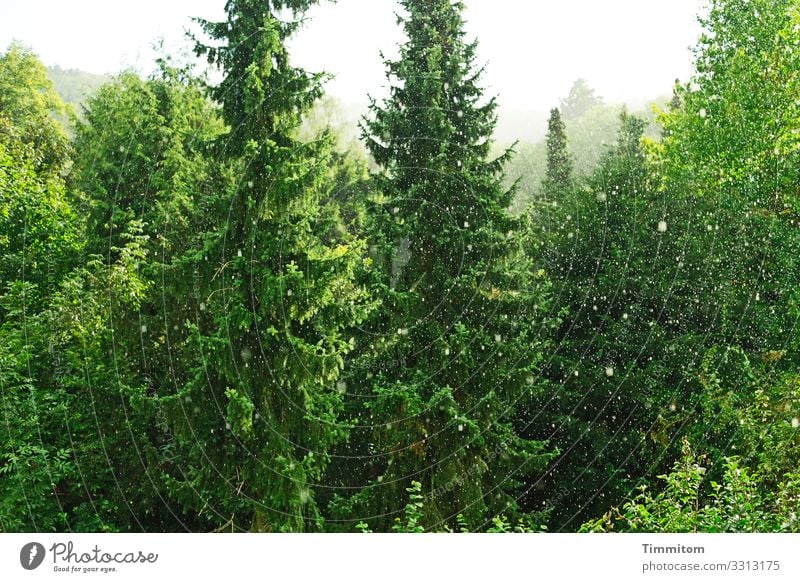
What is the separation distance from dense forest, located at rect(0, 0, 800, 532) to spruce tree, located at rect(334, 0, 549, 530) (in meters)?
0.05

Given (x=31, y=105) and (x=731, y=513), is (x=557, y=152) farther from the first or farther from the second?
(x=31, y=105)

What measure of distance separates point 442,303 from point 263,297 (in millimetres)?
3744

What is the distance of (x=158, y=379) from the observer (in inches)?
579

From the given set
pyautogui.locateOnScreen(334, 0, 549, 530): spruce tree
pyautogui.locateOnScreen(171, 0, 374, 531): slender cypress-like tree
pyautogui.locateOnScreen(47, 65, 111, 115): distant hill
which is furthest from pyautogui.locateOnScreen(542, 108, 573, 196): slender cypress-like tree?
pyautogui.locateOnScreen(47, 65, 111, 115): distant hill

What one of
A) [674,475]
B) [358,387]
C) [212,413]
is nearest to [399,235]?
[358,387]

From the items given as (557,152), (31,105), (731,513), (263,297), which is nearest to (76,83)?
Answer: (31,105)

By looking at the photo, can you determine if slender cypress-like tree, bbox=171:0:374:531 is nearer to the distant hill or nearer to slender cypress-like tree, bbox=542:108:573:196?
slender cypress-like tree, bbox=542:108:573:196

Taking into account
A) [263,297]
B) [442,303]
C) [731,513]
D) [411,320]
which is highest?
[263,297]

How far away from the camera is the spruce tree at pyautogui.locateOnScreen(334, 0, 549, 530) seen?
12.0 m

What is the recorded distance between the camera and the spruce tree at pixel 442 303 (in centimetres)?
1198

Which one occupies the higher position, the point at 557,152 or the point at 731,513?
the point at 557,152

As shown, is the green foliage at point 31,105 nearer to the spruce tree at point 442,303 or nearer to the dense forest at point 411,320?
the dense forest at point 411,320

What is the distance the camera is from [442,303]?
12.5 m

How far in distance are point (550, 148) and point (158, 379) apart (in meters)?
15.9
